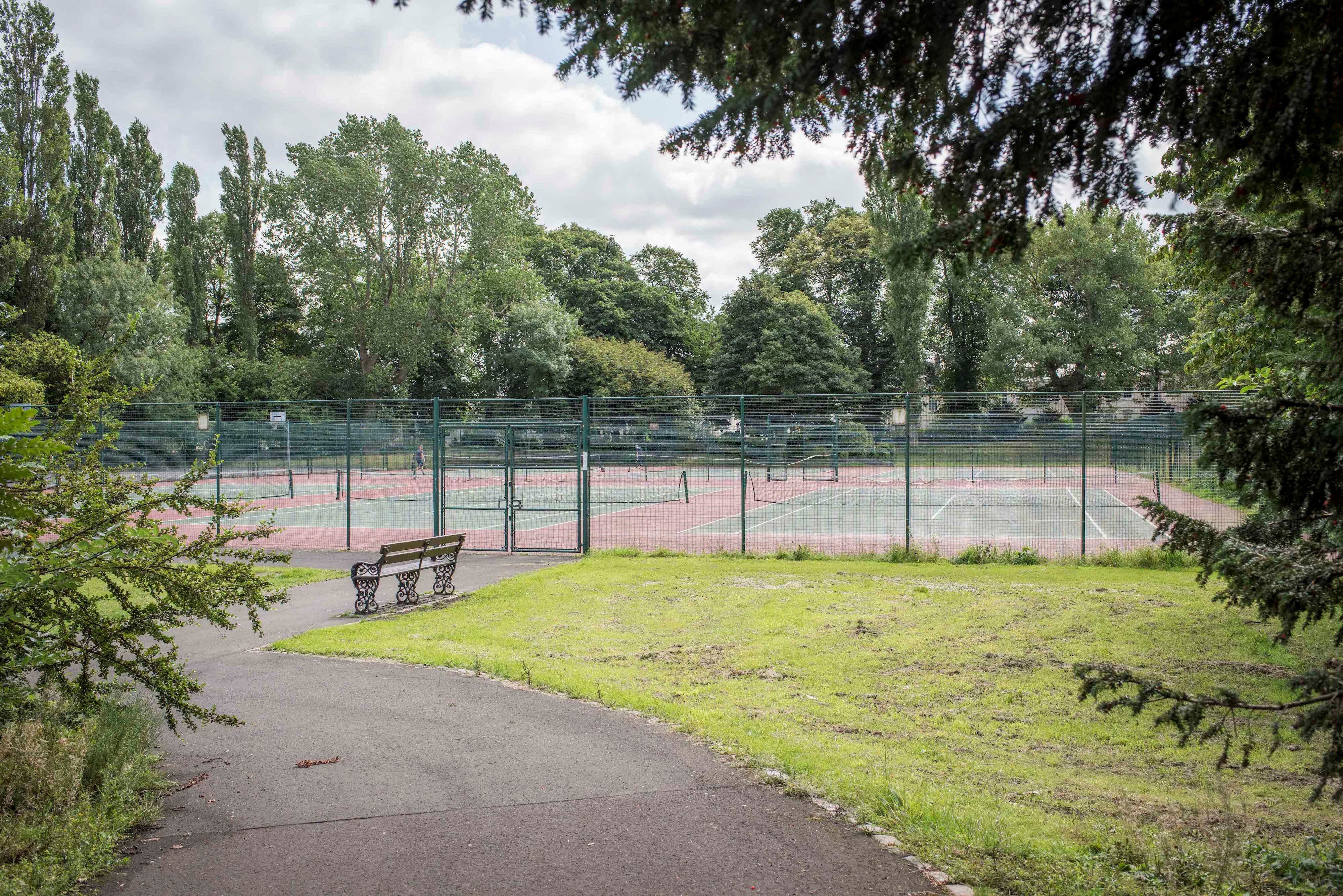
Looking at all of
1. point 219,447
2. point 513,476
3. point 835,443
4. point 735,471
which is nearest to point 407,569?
point 513,476

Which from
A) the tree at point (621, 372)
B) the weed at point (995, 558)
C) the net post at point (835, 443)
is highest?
the tree at point (621, 372)

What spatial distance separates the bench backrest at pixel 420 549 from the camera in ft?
37.6

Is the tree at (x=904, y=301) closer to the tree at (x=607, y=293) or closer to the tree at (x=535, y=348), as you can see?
the tree at (x=607, y=293)

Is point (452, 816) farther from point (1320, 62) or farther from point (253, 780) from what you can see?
point (1320, 62)

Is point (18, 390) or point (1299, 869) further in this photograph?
point (18, 390)

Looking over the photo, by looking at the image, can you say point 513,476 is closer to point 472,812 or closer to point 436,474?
point 436,474

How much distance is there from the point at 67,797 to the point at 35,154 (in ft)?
135

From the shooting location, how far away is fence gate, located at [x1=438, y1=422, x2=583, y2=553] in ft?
54.0

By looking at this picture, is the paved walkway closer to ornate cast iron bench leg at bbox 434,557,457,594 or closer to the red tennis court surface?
ornate cast iron bench leg at bbox 434,557,457,594

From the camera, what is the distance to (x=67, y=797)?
4.34 metres

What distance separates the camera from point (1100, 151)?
2.92 meters

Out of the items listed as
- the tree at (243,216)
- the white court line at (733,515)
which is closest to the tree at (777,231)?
the tree at (243,216)

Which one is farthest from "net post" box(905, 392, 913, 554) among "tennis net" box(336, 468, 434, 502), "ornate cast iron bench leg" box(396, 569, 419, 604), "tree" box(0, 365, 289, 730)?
"tree" box(0, 365, 289, 730)

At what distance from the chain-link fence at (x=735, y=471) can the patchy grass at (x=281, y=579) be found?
827 millimetres
